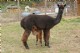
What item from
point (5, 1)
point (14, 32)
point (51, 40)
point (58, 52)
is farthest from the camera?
point (5, 1)

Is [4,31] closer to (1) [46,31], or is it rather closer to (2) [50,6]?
(1) [46,31]

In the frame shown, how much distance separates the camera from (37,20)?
29.1 feet

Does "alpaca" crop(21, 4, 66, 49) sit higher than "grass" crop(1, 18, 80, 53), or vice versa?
"alpaca" crop(21, 4, 66, 49)

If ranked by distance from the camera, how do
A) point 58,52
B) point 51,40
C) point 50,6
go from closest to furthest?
1. point 58,52
2. point 51,40
3. point 50,6

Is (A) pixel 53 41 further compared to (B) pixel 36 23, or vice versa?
(A) pixel 53 41

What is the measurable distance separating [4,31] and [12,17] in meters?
5.36

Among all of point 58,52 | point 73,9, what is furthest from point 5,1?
point 58,52

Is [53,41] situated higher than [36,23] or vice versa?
[36,23]

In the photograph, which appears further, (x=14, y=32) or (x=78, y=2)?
(x=78, y=2)

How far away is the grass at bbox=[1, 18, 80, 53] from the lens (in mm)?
8759

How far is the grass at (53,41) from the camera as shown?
8759 mm

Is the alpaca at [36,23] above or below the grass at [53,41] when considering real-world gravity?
above

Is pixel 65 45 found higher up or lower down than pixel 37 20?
lower down

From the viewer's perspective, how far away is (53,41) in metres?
10.3
